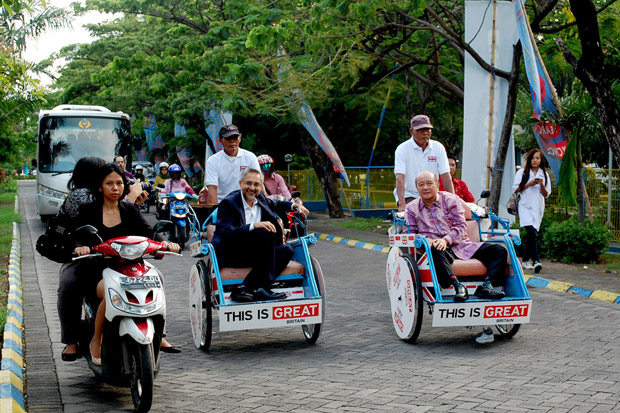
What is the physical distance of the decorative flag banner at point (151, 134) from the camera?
34.2 metres

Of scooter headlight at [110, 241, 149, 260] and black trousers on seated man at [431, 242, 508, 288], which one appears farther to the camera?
black trousers on seated man at [431, 242, 508, 288]

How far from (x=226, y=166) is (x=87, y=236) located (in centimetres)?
383

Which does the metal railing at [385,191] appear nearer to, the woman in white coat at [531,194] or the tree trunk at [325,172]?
the tree trunk at [325,172]

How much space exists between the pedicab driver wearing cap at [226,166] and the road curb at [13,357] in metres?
2.44

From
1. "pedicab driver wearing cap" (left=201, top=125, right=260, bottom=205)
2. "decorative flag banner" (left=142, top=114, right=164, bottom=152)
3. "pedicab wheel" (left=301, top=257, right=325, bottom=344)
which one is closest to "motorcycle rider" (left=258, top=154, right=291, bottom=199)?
"pedicab driver wearing cap" (left=201, top=125, right=260, bottom=205)

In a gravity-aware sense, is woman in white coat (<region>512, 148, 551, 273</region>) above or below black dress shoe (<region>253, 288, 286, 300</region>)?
above

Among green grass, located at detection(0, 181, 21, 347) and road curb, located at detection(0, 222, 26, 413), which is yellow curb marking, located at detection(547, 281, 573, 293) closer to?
road curb, located at detection(0, 222, 26, 413)

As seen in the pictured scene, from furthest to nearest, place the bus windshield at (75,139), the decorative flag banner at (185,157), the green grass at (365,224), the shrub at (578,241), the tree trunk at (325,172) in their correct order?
the decorative flag banner at (185,157) → the tree trunk at (325,172) → the bus windshield at (75,139) → the green grass at (365,224) → the shrub at (578,241)

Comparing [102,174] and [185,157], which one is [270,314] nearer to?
[102,174]

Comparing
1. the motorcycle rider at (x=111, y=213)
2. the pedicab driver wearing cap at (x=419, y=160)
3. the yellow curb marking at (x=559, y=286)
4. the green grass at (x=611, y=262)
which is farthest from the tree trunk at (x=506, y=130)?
the motorcycle rider at (x=111, y=213)

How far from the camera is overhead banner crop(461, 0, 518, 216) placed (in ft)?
47.1

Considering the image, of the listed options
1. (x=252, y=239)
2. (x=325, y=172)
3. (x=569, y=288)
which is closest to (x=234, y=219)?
(x=252, y=239)

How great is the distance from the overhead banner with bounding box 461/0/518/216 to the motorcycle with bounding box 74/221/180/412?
9777mm

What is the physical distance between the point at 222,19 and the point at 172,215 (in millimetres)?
9174
